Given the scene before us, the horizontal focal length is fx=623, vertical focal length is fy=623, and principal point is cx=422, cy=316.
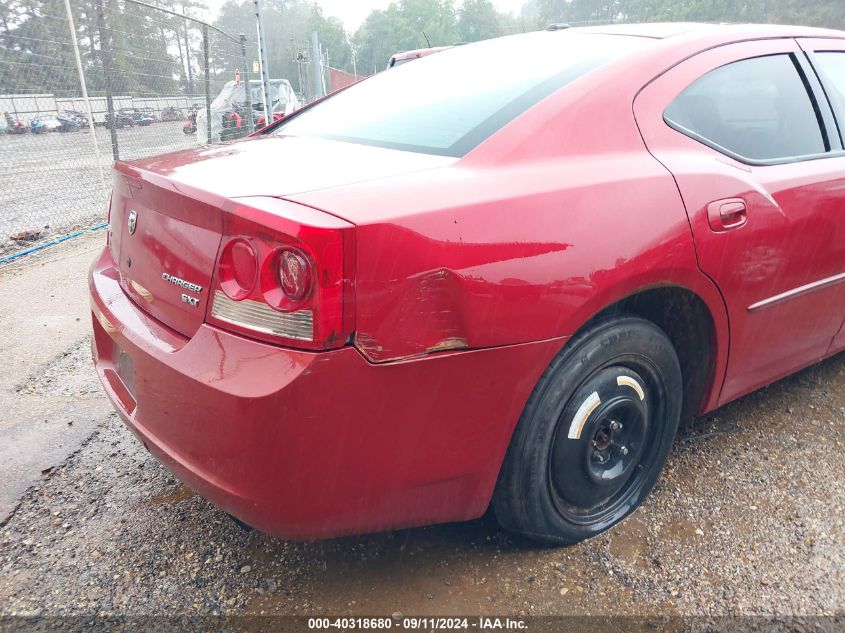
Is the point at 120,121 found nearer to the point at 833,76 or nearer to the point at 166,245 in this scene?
the point at 166,245

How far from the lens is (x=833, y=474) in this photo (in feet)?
7.64

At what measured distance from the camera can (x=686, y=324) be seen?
80.7 inches

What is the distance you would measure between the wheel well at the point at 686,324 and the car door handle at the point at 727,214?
22 cm

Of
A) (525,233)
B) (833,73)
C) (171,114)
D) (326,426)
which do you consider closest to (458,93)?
(525,233)

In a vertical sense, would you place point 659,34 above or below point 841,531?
above

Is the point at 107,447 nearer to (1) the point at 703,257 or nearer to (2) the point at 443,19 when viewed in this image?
(1) the point at 703,257

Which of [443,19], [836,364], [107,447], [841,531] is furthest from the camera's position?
[443,19]

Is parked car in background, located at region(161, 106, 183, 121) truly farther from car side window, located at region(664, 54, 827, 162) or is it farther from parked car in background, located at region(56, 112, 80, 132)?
car side window, located at region(664, 54, 827, 162)

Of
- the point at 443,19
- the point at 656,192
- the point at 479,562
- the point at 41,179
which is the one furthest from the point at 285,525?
the point at 443,19

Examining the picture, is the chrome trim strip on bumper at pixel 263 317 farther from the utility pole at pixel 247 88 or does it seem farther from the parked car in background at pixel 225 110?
the utility pole at pixel 247 88

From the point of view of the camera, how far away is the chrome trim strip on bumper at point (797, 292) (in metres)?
2.11

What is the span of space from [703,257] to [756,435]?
1.15 m

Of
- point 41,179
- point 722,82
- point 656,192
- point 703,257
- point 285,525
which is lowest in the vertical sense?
point 41,179

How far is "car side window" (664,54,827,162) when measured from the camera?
6.70ft
